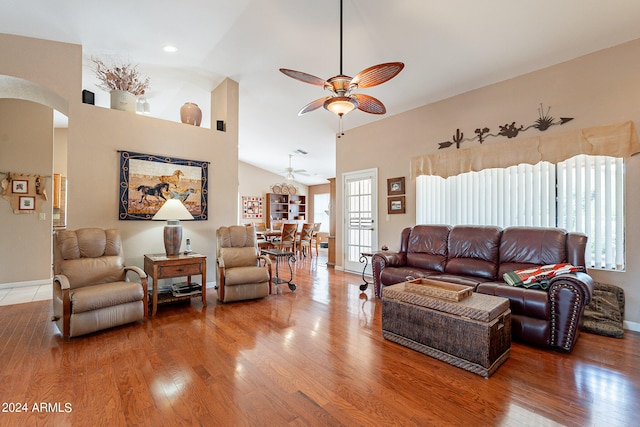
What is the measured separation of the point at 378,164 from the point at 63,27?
4.81 m

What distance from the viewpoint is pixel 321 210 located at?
11.7 meters

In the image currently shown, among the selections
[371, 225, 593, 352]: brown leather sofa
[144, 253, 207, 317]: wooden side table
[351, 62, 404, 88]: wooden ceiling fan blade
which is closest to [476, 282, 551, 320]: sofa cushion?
[371, 225, 593, 352]: brown leather sofa

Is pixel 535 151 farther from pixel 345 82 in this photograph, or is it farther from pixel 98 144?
pixel 98 144

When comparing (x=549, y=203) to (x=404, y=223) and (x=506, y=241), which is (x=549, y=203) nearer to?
(x=506, y=241)

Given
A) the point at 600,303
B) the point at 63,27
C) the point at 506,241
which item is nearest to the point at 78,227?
the point at 63,27

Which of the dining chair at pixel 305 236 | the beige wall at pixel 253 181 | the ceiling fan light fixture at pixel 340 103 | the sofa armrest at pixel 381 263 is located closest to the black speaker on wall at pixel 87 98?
the ceiling fan light fixture at pixel 340 103

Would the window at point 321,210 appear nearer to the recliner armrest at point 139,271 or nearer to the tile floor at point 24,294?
the tile floor at point 24,294

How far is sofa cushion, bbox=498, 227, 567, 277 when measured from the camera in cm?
308

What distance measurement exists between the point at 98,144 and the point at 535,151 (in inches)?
216

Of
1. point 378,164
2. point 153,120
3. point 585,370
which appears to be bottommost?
point 585,370

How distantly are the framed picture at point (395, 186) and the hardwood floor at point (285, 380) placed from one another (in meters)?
2.75

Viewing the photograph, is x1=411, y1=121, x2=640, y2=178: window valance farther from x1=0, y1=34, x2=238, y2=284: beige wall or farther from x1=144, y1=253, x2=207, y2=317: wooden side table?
x1=144, y1=253, x2=207, y2=317: wooden side table

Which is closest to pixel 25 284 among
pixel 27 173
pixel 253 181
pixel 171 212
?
pixel 27 173

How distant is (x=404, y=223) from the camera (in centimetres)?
512
